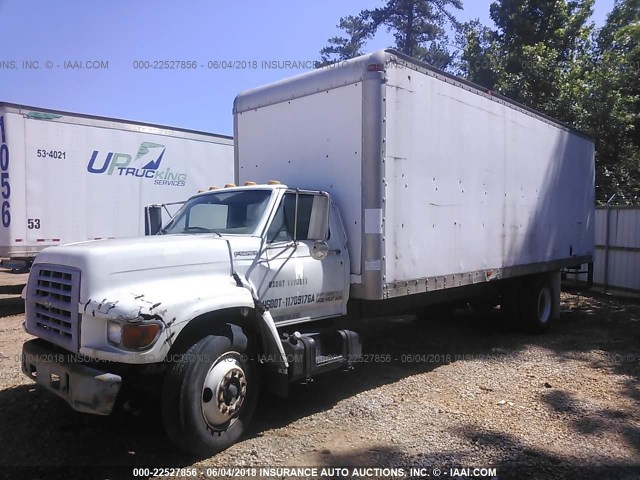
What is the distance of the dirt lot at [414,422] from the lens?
385 centimetres

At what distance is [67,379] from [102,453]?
30.5 inches

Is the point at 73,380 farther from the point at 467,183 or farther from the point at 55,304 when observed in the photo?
the point at 467,183

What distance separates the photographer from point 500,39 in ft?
58.3

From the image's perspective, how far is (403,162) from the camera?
5.29 meters

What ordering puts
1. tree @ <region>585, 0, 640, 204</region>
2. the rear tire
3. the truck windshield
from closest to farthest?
1. the truck windshield
2. the rear tire
3. tree @ <region>585, 0, 640, 204</region>

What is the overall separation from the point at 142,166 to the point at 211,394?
7793mm

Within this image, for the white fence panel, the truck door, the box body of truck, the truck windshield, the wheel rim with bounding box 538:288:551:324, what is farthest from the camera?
the white fence panel

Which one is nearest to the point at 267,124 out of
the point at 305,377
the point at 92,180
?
the point at 305,377

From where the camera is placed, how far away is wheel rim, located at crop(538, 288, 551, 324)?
27.8ft

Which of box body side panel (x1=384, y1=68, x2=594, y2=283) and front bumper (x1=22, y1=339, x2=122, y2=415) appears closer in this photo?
front bumper (x1=22, y1=339, x2=122, y2=415)

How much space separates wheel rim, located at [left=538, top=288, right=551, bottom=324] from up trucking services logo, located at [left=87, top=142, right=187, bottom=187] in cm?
771

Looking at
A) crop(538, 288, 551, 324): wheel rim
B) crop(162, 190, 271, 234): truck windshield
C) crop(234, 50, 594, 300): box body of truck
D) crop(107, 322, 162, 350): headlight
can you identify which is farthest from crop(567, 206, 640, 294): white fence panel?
crop(107, 322, 162, 350): headlight

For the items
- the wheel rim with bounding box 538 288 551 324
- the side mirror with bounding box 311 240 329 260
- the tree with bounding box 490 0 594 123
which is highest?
the tree with bounding box 490 0 594 123

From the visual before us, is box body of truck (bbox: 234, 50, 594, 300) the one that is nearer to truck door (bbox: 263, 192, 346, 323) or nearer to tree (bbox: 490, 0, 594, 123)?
truck door (bbox: 263, 192, 346, 323)
